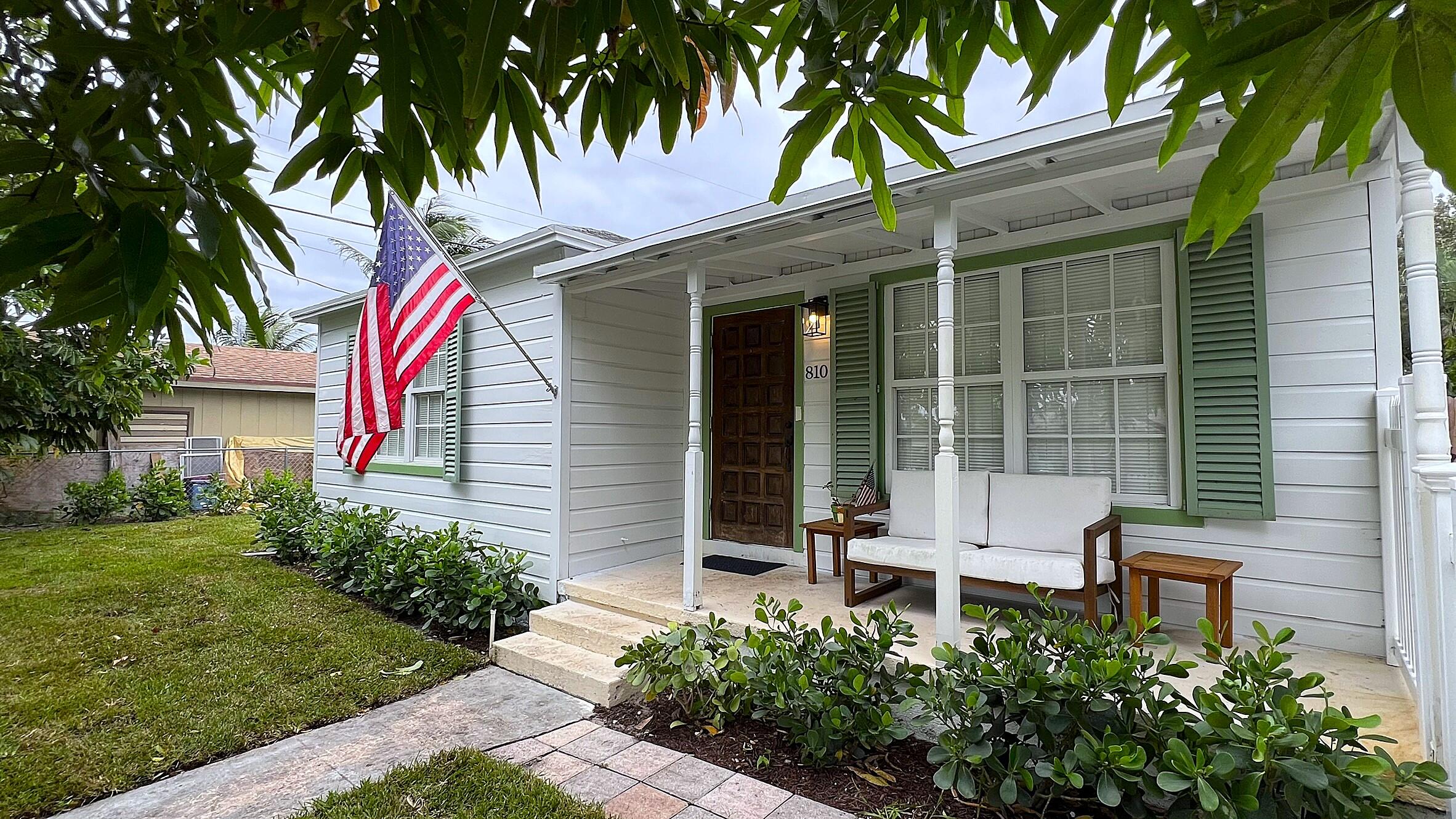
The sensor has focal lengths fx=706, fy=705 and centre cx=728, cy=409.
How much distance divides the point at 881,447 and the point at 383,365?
348 centimetres

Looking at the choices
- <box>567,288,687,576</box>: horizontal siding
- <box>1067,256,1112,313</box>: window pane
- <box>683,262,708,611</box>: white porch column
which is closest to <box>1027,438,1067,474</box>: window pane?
<box>1067,256,1112,313</box>: window pane

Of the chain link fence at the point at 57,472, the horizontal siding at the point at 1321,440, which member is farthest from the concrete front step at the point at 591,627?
the chain link fence at the point at 57,472

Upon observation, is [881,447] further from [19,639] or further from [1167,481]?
[19,639]

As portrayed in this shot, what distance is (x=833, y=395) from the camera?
5.12 metres

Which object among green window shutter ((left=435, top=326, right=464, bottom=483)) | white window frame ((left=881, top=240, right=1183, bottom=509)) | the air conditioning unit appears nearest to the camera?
white window frame ((left=881, top=240, right=1183, bottom=509))

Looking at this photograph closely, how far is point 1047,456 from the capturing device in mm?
4227

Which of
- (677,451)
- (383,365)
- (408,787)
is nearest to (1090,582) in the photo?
(408,787)

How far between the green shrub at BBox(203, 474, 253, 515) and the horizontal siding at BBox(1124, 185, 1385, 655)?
1242 centimetres

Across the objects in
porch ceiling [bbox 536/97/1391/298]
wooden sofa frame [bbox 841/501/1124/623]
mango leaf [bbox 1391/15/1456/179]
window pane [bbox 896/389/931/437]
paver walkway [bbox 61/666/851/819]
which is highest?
porch ceiling [bbox 536/97/1391/298]

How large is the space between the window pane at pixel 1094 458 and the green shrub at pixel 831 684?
1.58m

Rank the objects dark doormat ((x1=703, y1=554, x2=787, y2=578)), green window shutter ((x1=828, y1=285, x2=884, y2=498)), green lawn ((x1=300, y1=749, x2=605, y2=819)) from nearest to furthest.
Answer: green lawn ((x1=300, y1=749, x2=605, y2=819))
green window shutter ((x1=828, y1=285, x2=884, y2=498))
dark doormat ((x1=703, y1=554, x2=787, y2=578))

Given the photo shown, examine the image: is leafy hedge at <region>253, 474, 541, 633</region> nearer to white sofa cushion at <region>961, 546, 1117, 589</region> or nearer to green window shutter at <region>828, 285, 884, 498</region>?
green window shutter at <region>828, 285, 884, 498</region>

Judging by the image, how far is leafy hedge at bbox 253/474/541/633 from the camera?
514 cm

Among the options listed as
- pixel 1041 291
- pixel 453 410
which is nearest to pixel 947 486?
pixel 1041 291
